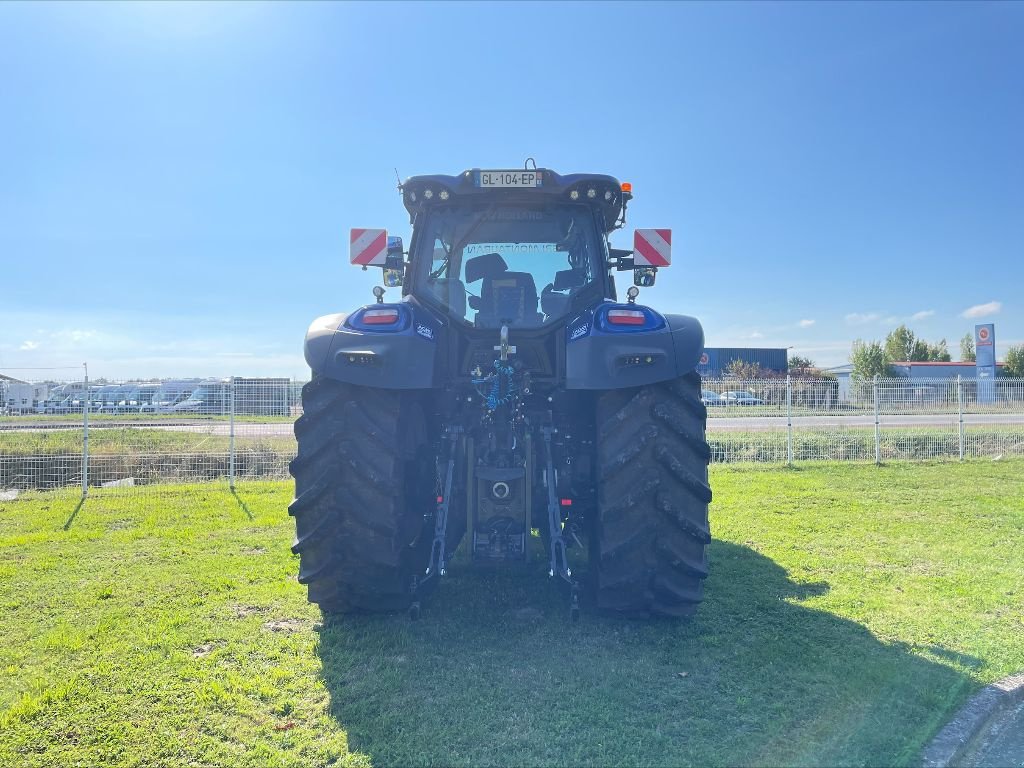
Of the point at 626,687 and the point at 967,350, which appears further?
the point at 967,350

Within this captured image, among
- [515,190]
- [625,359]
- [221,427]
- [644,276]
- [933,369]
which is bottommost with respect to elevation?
[221,427]

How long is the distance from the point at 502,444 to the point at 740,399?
9.41 metres

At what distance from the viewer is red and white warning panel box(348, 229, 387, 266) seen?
183 inches

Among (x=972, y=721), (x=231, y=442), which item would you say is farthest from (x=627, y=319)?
(x=231, y=442)

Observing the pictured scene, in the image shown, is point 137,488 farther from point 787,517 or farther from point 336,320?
point 787,517

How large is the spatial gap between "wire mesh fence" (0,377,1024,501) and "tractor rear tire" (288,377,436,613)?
22.5 ft

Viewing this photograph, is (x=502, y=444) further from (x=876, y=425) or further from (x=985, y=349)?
(x=985, y=349)

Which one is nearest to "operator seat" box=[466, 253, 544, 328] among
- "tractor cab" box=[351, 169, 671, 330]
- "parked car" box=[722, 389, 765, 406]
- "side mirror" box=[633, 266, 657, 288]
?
"tractor cab" box=[351, 169, 671, 330]

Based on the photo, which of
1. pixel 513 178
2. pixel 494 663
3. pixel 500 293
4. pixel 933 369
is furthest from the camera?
pixel 933 369

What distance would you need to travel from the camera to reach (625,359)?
3.59 meters

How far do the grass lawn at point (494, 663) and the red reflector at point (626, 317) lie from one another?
1.70 meters

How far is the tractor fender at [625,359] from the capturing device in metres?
3.58

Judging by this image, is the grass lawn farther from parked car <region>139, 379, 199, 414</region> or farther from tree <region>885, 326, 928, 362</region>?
tree <region>885, 326, 928, 362</region>

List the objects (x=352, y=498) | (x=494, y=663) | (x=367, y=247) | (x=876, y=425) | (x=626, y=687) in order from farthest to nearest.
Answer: (x=876, y=425) < (x=367, y=247) < (x=352, y=498) < (x=494, y=663) < (x=626, y=687)
